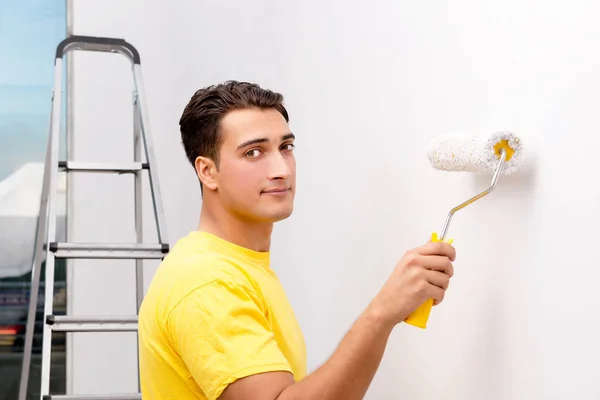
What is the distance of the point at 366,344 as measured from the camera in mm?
1310

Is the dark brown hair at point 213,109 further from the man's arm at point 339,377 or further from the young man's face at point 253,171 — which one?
the man's arm at point 339,377

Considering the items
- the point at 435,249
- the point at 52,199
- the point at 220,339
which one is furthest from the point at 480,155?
the point at 52,199

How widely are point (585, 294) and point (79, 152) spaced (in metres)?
2.48

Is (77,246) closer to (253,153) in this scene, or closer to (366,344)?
(253,153)

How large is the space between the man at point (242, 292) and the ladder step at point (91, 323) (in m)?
0.86

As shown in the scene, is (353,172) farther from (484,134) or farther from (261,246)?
(484,134)

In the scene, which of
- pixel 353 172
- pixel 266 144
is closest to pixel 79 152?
pixel 353 172

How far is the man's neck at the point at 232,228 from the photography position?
1617 mm

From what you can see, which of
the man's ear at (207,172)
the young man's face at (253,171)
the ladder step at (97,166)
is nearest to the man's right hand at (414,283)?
the young man's face at (253,171)

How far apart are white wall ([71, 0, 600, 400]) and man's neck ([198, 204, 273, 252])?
33 centimetres

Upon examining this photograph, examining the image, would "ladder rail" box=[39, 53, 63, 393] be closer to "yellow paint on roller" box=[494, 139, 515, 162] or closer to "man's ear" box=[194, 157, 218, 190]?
"man's ear" box=[194, 157, 218, 190]

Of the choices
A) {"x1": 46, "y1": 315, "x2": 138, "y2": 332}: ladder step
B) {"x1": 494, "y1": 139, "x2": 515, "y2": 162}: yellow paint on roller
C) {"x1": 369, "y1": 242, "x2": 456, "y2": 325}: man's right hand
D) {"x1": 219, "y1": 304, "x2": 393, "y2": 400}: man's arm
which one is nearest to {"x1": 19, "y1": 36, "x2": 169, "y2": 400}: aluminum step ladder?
{"x1": 46, "y1": 315, "x2": 138, "y2": 332}: ladder step

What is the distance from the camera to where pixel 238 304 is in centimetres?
132

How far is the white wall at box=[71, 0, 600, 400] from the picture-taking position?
125 cm
